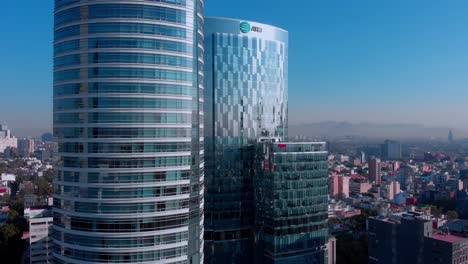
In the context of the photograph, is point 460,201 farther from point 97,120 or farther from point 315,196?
point 97,120

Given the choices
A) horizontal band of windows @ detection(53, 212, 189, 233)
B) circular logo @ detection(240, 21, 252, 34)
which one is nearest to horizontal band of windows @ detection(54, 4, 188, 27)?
horizontal band of windows @ detection(53, 212, 189, 233)

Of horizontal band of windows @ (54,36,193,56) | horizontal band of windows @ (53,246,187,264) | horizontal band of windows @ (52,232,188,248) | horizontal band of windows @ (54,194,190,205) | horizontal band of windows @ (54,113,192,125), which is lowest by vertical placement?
horizontal band of windows @ (53,246,187,264)

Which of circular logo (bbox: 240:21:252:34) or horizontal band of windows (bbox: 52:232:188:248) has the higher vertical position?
circular logo (bbox: 240:21:252:34)

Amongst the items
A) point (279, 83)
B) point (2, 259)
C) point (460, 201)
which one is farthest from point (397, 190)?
point (2, 259)

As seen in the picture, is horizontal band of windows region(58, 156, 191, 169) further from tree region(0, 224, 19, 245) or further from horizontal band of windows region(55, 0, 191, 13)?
tree region(0, 224, 19, 245)

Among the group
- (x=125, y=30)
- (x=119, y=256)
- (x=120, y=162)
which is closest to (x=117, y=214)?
(x=119, y=256)

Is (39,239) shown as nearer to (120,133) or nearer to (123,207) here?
(123,207)
